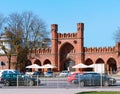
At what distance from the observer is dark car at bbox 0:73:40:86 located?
1575 inches

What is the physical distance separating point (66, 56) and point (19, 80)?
162 feet

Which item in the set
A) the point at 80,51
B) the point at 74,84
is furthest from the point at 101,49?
the point at 74,84

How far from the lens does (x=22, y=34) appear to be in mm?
74938

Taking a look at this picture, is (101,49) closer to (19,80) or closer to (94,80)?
(94,80)

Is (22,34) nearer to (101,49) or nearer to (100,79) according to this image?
(101,49)

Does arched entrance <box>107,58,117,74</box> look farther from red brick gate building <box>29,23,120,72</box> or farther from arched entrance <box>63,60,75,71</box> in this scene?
arched entrance <box>63,60,75,71</box>

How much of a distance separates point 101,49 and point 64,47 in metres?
8.57

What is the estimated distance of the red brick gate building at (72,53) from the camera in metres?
85.6

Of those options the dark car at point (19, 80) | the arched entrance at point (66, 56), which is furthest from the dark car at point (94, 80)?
the arched entrance at point (66, 56)

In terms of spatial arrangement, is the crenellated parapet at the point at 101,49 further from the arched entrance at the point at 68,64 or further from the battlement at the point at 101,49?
the arched entrance at the point at 68,64

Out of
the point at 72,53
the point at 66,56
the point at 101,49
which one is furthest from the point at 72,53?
the point at 101,49

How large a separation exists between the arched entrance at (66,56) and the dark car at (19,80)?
156 ft

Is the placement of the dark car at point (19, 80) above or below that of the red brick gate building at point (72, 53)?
below

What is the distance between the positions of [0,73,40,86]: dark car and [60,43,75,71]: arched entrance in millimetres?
47507
